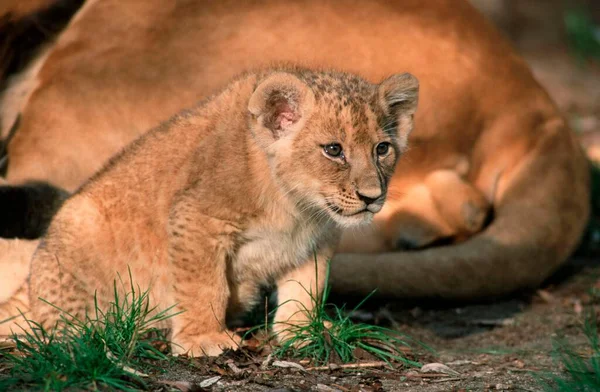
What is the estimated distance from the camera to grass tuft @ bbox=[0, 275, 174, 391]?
11.3 feet

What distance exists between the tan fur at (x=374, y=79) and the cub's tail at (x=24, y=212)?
13.2 inches

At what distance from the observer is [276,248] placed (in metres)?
4.14

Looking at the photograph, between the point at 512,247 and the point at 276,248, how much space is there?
5.68 feet

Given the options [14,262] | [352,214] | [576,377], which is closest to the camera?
[576,377]

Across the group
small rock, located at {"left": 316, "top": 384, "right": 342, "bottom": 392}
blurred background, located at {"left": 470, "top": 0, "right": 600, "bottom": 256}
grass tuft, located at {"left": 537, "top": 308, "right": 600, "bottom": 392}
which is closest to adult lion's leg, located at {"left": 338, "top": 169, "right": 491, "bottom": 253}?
grass tuft, located at {"left": 537, "top": 308, "right": 600, "bottom": 392}

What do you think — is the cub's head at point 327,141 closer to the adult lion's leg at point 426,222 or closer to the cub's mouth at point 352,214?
the cub's mouth at point 352,214

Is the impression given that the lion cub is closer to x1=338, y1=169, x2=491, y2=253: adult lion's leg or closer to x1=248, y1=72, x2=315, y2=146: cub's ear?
x1=248, y1=72, x2=315, y2=146: cub's ear

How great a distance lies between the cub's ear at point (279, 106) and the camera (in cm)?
382

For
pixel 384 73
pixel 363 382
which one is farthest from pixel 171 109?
pixel 363 382

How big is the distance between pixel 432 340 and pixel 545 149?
158cm

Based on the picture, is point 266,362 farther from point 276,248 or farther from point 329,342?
point 276,248

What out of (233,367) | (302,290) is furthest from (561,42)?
(233,367)

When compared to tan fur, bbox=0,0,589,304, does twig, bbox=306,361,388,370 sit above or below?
below

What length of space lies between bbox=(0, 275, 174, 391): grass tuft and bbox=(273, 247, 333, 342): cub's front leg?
1.82 ft
